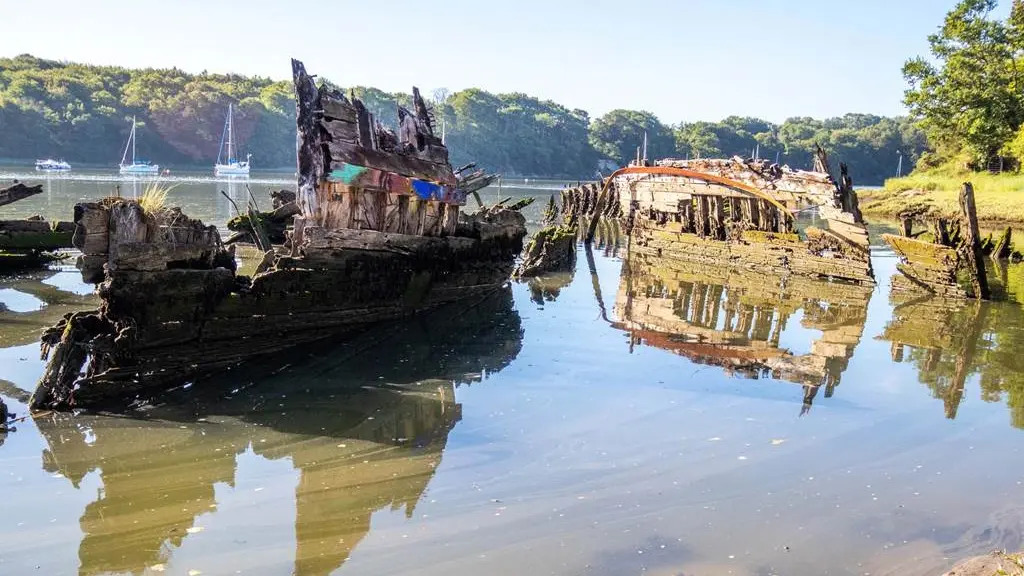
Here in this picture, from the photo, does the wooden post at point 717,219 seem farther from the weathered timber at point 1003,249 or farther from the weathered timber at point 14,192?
the weathered timber at point 14,192

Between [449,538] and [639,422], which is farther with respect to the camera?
[639,422]

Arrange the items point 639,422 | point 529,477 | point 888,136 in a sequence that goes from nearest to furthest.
Result: point 529,477
point 639,422
point 888,136

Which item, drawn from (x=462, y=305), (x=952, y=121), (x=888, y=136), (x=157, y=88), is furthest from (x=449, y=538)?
(x=888, y=136)

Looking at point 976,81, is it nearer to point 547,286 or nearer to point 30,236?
point 547,286

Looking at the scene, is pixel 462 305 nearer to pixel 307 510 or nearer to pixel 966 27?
pixel 307 510

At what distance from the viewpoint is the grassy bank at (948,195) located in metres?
34.1

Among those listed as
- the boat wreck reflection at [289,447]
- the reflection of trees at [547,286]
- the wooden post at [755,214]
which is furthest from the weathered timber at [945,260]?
the boat wreck reflection at [289,447]

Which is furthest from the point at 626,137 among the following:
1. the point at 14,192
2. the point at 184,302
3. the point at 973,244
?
the point at 184,302

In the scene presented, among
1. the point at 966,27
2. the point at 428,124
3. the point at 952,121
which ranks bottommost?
the point at 428,124

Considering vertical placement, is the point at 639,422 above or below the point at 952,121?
below

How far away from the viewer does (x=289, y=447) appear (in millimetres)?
7004

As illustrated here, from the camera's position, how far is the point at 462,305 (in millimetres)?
14062

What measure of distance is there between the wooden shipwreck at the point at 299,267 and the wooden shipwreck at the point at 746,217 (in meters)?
6.55

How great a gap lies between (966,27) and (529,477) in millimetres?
43738
